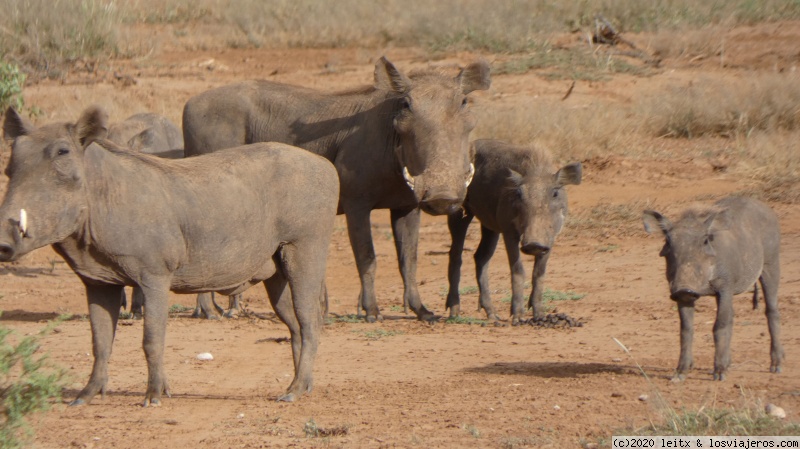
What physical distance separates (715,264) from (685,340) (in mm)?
573

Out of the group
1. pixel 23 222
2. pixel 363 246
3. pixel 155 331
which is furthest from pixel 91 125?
pixel 363 246

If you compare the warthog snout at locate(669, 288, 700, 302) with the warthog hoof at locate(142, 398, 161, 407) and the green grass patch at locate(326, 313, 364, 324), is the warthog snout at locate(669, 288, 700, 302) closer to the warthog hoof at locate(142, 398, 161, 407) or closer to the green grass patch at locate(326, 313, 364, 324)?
the warthog hoof at locate(142, 398, 161, 407)

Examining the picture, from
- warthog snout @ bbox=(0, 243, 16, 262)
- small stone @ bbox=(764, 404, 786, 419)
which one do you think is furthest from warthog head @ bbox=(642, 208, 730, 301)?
warthog snout @ bbox=(0, 243, 16, 262)

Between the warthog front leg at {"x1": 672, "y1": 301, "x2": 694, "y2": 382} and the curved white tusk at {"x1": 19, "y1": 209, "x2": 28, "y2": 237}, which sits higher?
the curved white tusk at {"x1": 19, "y1": 209, "x2": 28, "y2": 237}

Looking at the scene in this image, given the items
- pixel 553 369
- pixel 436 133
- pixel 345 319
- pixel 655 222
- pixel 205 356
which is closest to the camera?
pixel 655 222

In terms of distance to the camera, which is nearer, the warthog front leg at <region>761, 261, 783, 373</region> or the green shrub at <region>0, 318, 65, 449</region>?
the green shrub at <region>0, 318, 65, 449</region>

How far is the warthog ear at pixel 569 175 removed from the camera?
11.3m

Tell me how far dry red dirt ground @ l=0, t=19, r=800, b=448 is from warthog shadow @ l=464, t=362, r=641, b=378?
2 cm

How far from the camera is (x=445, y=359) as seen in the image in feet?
32.6

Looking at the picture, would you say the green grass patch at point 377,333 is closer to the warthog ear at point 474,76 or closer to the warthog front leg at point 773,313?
the warthog ear at point 474,76

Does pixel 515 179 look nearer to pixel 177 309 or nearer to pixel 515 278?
pixel 515 278

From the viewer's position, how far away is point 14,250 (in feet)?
23.9

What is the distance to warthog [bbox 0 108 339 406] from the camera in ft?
24.6

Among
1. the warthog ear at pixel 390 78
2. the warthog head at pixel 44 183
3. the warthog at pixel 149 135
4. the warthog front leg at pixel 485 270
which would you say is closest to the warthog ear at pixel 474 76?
the warthog ear at pixel 390 78
